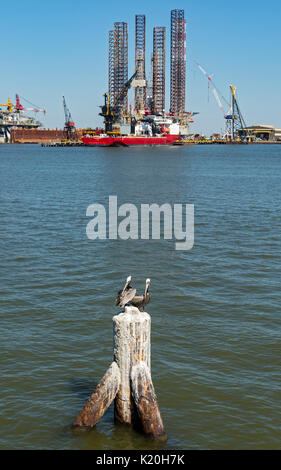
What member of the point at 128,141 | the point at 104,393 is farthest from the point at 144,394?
the point at 128,141

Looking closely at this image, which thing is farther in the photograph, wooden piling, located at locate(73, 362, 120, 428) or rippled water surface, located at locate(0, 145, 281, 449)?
rippled water surface, located at locate(0, 145, 281, 449)

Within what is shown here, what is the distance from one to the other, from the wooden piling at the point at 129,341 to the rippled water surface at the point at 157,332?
4.34 feet

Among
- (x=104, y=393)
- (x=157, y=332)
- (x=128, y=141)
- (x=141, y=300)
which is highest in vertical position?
(x=128, y=141)

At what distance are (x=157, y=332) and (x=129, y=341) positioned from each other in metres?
5.73

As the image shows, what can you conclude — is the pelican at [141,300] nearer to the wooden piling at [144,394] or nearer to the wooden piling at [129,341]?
the wooden piling at [129,341]

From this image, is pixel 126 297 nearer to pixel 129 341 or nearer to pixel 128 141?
pixel 129 341

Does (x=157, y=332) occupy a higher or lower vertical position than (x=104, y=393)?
lower

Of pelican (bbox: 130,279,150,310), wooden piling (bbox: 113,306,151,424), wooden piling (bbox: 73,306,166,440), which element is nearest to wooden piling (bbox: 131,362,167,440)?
wooden piling (bbox: 73,306,166,440)

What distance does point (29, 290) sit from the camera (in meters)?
18.4

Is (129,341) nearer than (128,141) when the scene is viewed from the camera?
Yes

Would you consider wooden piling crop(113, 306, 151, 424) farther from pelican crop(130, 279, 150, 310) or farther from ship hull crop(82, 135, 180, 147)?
ship hull crop(82, 135, 180, 147)

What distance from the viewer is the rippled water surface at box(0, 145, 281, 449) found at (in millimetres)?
10547

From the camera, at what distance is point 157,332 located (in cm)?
1498

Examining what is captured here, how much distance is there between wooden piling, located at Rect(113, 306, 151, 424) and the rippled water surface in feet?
4.34
